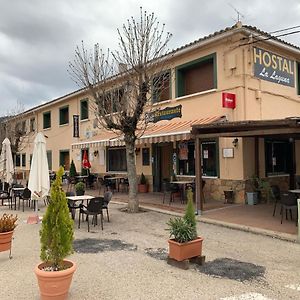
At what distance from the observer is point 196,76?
1636cm

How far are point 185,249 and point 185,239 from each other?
0.18 meters

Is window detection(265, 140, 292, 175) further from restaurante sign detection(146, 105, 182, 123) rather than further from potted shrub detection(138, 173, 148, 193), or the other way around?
potted shrub detection(138, 173, 148, 193)

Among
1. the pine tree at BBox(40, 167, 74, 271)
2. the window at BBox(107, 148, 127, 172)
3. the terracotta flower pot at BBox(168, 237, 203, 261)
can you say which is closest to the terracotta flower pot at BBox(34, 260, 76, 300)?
the pine tree at BBox(40, 167, 74, 271)

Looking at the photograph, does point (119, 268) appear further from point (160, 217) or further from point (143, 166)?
point (143, 166)

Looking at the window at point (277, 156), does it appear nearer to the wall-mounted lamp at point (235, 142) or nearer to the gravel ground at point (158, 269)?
the wall-mounted lamp at point (235, 142)

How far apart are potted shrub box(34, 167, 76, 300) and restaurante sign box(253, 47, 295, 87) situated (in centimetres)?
1183

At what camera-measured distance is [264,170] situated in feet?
49.3

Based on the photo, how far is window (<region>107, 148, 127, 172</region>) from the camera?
21.3 metres

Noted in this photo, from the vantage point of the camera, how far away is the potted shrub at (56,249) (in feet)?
15.4

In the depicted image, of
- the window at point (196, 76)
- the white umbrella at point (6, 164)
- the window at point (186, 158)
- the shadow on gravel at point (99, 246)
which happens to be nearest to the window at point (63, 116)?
the white umbrella at point (6, 164)

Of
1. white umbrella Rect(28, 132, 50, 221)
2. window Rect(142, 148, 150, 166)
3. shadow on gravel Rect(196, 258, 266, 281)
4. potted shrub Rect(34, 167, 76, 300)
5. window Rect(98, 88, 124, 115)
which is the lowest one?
shadow on gravel Rect(196, 258, 266, 281)

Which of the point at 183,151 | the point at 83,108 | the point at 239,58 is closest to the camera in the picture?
the point at 239,58

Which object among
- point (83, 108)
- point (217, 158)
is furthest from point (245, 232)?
point (83, 108)

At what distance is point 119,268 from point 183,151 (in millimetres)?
10864
